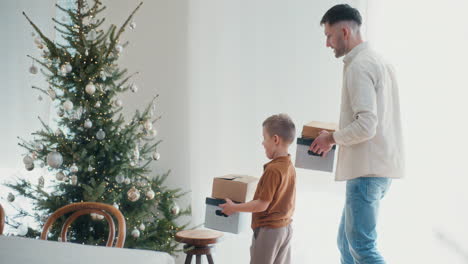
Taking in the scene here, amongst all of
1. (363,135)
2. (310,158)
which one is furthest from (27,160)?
(363,135)

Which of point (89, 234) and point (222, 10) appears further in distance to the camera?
point (222, 10)

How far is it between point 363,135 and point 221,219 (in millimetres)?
807

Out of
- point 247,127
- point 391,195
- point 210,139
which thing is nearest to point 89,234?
point 210,139

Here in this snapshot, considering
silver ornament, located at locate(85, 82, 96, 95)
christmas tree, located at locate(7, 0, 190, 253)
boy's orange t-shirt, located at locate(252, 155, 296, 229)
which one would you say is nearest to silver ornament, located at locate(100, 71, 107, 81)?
christmas tree, located at locate(7, 0, 190, 253)

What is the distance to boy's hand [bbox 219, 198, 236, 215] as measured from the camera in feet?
6.85

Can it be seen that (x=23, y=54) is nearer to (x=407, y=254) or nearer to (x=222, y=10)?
(x=222, y=10)

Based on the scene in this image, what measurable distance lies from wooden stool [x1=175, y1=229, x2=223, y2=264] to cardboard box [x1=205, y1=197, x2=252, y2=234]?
0.47m

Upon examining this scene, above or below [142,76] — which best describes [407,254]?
below

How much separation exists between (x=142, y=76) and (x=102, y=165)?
95 centimetres

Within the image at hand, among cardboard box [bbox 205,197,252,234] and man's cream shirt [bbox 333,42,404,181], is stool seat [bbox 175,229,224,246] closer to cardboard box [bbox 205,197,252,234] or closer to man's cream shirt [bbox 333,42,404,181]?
cardboard box [bbox 205,197,252,234]

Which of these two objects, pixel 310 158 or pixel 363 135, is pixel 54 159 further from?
pixel 363 135

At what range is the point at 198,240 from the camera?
2617 mm

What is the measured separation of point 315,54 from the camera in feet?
10.2

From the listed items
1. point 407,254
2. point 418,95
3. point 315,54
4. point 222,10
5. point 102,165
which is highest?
point 222,10
